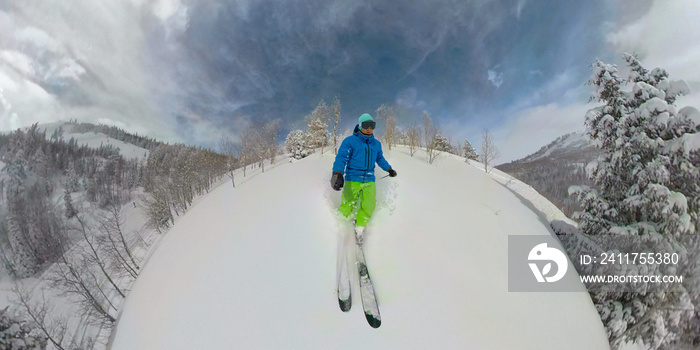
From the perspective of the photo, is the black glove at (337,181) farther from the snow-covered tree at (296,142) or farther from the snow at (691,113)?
the snow-covered tree at (296,142)

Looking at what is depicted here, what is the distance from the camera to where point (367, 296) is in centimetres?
375

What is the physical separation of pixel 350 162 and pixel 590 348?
600 cm

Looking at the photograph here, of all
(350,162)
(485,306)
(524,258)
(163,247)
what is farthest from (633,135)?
(163,247)

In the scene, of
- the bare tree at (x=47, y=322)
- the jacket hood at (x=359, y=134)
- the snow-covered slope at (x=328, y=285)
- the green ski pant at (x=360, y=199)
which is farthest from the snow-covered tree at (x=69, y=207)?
the jacket hood at (x=359, y=134)

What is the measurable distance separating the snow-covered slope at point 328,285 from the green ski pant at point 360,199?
0.37 metres

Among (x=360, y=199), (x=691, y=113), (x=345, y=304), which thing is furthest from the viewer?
(x=691, y=113)

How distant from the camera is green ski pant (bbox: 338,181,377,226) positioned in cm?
488

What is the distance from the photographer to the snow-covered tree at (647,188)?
20.2 feet

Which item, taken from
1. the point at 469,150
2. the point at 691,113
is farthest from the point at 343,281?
the point at 469,150

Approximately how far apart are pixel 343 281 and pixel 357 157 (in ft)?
7.93

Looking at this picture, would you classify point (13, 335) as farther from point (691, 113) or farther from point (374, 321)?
point (691, 113)

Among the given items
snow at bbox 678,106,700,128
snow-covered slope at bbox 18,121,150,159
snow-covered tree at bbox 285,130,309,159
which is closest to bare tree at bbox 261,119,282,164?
snow-covered tree at bbox 285,130,309,159

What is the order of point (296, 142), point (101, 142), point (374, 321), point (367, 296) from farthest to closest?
1. point (101, 142)
2. point (296, 142)
3. point (367, 296)
4. point (374, 321)

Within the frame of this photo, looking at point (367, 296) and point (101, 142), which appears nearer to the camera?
point (367, 296)
